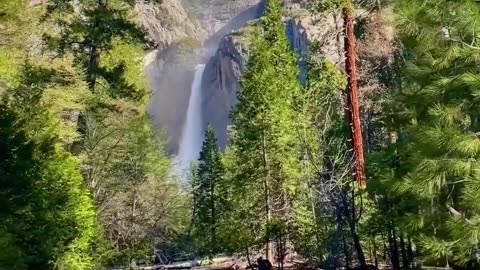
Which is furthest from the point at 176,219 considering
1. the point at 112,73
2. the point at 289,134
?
the point at 112,73

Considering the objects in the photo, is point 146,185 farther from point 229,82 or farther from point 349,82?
point 229,82

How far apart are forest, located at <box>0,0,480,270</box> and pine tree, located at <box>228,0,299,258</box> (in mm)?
45

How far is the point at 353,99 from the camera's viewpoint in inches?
456

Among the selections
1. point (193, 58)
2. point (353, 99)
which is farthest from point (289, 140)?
point (193, 58)

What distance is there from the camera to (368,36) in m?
15.2

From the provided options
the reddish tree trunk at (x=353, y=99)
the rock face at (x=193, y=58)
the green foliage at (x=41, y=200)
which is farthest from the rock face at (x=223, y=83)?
the green foliage at (x=41, y=200)

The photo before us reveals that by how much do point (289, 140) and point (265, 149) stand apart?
78cm

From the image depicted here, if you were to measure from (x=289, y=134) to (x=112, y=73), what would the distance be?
220 inches

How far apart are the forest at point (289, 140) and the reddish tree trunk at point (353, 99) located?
0.03 meters

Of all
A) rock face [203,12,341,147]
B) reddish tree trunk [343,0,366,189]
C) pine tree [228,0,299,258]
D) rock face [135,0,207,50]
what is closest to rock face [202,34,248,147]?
rock face [203,12,341,147]

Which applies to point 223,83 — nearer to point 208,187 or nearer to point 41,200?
point 208,187

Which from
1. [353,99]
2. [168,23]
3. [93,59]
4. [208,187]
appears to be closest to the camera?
[353,99]

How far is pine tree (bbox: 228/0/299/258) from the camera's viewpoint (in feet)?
54.3

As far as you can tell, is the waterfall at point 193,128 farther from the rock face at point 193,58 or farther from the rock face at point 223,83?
the rock face at point 223,83
